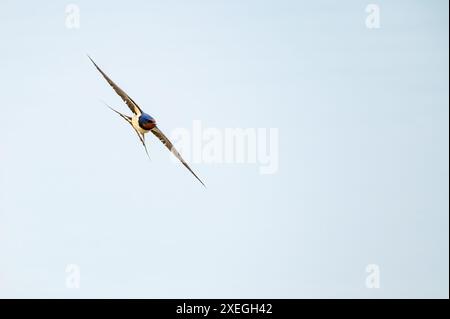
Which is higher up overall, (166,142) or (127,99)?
(127,99)

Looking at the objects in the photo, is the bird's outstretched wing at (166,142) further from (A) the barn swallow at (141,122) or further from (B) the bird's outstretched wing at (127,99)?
(B) the bird's outstretched wing at (127,99)

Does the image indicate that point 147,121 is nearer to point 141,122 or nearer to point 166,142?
point 141,122

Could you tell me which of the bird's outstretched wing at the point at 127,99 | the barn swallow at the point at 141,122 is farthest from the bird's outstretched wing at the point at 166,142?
the bird's outstretched wing at the point at 127,99

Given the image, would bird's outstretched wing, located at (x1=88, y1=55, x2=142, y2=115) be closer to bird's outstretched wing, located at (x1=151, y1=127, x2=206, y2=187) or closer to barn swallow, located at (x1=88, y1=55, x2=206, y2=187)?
barn swallow, located at (x1=88, y1=55, x2=206, y2=187)

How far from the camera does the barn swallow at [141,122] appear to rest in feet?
54.7

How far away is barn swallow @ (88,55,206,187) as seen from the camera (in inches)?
656

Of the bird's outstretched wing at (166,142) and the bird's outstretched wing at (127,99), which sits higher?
the bird's outstretched wing at (127,99)

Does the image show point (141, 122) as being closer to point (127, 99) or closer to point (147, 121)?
point (147, 121)

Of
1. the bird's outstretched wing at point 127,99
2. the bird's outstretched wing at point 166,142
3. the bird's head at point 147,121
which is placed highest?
the bird's outstretched wing at point 127,99

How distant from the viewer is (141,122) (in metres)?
16.8

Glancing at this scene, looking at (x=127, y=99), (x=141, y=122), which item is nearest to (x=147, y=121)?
(x=141, y=122)
